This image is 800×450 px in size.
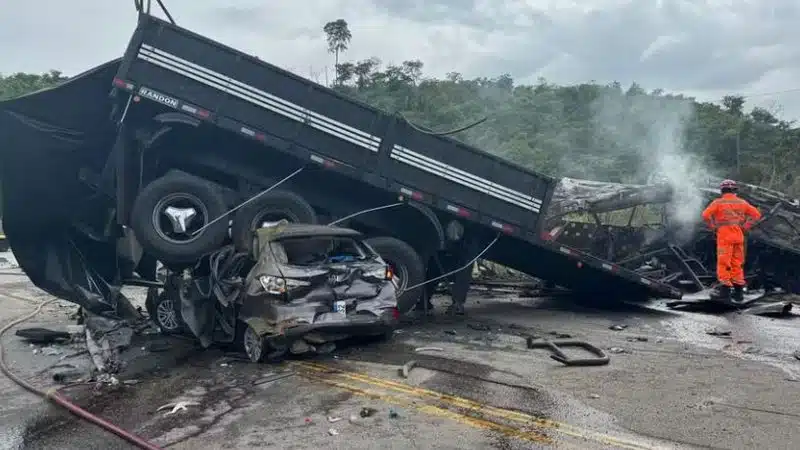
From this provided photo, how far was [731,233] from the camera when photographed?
1018 cm

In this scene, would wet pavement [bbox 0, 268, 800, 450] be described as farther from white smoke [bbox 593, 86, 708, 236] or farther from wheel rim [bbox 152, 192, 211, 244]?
white smoke [bbox 593, 86, 708, 236]

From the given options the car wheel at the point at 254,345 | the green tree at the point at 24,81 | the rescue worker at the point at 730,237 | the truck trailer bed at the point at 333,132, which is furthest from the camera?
the green tree at the point at 24,81

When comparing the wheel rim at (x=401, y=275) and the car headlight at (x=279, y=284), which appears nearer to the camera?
the car headlight at (x=279, y=284)

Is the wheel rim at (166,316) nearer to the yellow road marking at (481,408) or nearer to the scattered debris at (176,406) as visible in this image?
the yellow road marking at (481,408)

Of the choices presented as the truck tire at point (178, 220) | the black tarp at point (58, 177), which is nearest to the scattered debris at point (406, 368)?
the truck tire at point (178, 220)

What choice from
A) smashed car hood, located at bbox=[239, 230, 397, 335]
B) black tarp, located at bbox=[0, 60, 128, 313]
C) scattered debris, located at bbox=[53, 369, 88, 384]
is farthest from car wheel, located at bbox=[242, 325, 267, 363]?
black tarp, located at bbox=[0, 60, 128, 313]

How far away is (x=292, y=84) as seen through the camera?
347 inches

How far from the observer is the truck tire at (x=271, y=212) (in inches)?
356

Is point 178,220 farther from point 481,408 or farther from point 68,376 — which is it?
point 481,408

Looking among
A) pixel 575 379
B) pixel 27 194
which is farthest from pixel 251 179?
pixel 575 379

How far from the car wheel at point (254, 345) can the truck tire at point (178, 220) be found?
6.03ft

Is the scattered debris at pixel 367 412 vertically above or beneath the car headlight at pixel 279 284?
beneath

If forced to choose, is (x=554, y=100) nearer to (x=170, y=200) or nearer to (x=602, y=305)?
(x=602, y=305)

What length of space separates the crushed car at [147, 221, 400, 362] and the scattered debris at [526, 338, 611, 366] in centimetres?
156
